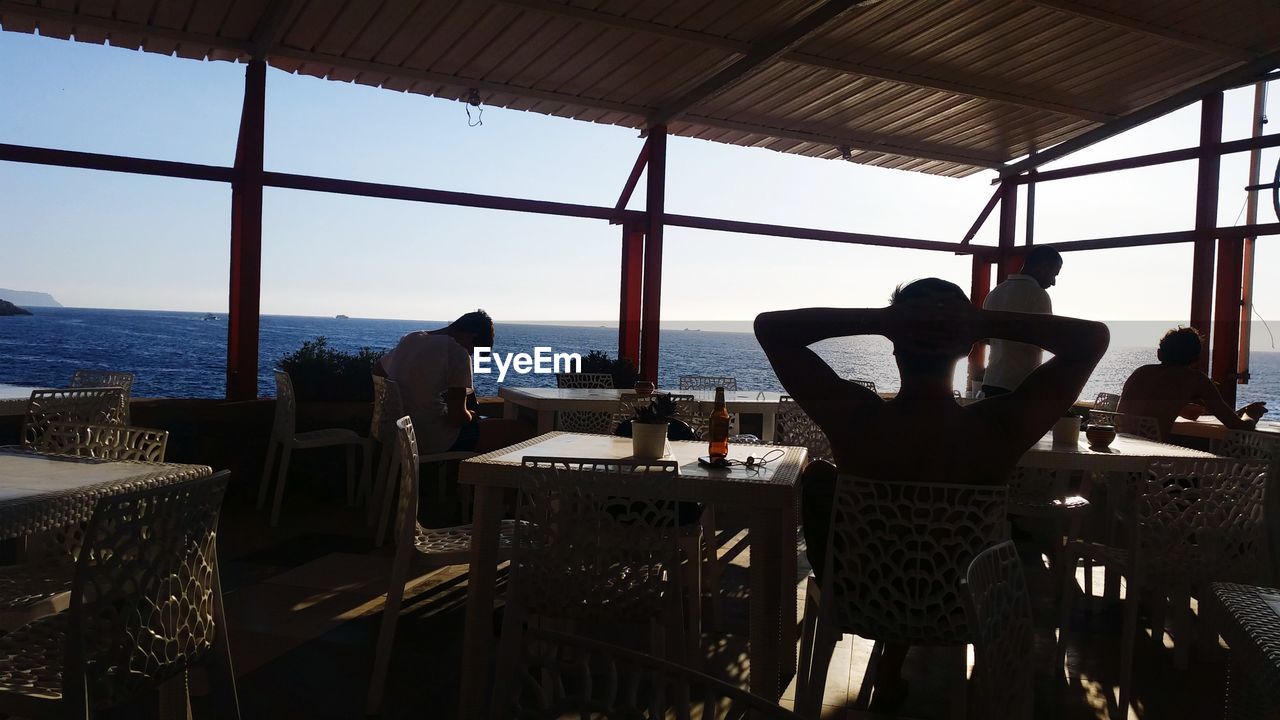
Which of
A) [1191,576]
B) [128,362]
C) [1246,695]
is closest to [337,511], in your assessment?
[1191,576]

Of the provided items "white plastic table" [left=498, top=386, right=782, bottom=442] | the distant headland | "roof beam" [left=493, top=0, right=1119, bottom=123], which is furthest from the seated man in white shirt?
the distant headland

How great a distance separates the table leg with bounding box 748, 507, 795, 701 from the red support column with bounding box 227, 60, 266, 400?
14.7 ft

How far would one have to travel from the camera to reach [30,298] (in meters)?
107

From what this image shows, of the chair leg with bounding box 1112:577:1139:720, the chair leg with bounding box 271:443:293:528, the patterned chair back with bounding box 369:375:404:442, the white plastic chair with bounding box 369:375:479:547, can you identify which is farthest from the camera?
the chair leg with bounding box 271:443:293:528

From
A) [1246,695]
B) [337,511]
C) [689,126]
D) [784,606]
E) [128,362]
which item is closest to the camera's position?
[1246,695]

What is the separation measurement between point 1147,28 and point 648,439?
572 centimetres

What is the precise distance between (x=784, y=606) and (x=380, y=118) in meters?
61.9

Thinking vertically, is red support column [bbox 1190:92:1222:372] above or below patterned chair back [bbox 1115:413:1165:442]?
above

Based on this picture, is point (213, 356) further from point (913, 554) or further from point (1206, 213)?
point (913, 554)

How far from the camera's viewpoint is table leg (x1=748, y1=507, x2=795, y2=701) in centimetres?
250

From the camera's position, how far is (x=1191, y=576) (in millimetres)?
2783

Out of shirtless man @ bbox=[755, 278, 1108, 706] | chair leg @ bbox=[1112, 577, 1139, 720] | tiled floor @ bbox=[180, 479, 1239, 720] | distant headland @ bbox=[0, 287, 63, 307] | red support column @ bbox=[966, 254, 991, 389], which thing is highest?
distant headland @ bbox=[0, 287, 63, 307]

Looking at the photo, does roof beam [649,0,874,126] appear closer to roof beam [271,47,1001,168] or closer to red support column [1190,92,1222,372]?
roof beam [271,47,1001,168]

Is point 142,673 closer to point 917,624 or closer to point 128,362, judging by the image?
point 917,624
